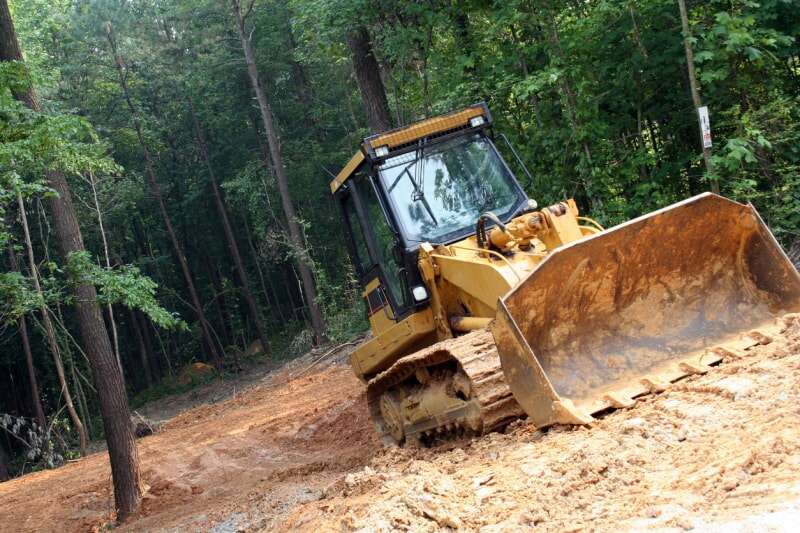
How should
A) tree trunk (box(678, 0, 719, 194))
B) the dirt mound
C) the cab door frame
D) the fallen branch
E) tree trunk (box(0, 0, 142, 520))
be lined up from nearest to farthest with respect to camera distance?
1. the dirt mound
2. the cab door frame
3. tree trunk (box(0, 0, 142, 520))
4. tree trunk (box(678, 0, 719, 194))
5. the fallen branch

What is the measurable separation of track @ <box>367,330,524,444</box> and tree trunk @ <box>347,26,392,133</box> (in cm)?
875

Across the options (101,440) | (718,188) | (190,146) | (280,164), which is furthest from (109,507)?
(190,146)

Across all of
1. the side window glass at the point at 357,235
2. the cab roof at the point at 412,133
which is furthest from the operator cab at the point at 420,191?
the side window glass at the point at 357,235

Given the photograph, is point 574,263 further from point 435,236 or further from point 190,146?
point 190,146

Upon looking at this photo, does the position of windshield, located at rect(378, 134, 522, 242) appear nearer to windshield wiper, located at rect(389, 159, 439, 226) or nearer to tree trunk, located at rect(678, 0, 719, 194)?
windshield wiper, located at rect(389, 159, 439, 226)

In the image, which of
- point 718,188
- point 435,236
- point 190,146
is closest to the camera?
point 435,236

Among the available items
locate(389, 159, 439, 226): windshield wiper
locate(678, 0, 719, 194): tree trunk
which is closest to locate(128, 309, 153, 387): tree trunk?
locate(678, 0, 719, 194): tree trunk

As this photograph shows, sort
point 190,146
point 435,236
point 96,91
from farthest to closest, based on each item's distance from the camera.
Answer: point 190,146
point 96,91
point 435,236

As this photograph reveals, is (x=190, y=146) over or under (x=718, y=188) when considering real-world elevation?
over

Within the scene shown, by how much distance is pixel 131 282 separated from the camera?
10578 mm

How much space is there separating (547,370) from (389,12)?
10.8 meters

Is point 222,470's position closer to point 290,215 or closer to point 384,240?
point 384,240

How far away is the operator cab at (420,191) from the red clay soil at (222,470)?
209 cm

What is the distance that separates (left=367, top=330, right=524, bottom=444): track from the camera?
6676 mm
